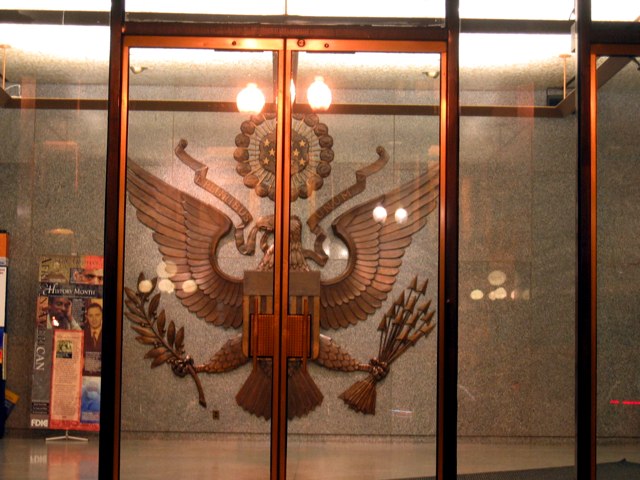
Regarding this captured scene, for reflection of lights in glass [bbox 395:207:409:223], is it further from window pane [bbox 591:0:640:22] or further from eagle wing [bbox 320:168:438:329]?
window pane [bbox 591:0:640:22]

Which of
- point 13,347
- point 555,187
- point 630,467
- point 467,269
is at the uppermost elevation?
point 555,187

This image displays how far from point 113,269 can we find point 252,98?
4.15 ft

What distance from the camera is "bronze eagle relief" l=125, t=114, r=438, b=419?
18.2ft

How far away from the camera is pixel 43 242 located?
548 centimetres

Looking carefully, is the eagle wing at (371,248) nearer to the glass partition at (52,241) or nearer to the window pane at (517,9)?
the window pane at (517,9)

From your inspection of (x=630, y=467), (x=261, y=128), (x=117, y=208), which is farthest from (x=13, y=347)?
(x=630, y=467)

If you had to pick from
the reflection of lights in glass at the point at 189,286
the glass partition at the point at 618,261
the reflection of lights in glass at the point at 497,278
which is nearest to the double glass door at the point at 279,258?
the reflection of lights in glass at the point at 189,286

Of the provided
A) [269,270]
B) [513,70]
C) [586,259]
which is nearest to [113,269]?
[269,270]

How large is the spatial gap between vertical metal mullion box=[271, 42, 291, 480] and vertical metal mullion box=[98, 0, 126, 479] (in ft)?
2.90

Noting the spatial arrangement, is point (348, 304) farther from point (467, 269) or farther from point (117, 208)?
point (117, 208)

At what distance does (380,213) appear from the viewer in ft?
18.5

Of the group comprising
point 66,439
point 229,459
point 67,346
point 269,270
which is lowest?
point 229,459

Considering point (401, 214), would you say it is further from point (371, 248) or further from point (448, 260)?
point (448, 260)

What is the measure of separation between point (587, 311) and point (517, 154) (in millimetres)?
1006
